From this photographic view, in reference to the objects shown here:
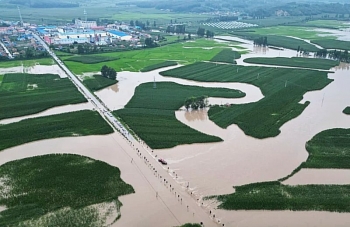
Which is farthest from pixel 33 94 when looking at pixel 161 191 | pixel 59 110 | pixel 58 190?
pixel 161 191

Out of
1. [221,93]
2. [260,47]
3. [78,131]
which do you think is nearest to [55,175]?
[78,131]

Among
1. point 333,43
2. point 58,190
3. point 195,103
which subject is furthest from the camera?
point 333,43

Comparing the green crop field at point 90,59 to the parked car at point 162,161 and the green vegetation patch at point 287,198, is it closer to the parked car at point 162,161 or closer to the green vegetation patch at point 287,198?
the parked car at point 162,161

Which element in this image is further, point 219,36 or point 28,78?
point 219,36

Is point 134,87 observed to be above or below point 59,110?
above

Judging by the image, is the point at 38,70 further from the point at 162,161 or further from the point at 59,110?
the point at 162,161

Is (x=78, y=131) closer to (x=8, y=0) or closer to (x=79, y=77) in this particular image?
(x=79, y=77)
